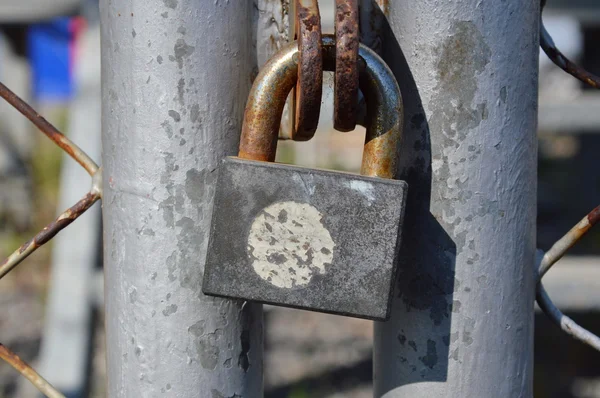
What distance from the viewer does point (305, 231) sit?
483 mm

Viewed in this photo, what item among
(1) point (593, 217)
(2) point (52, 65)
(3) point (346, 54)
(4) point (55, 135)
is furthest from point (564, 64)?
(2) point (52, 65)

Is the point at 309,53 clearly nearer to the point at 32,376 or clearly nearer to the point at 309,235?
the point at 309,235

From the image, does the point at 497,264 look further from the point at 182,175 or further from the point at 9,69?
the point at 9,69

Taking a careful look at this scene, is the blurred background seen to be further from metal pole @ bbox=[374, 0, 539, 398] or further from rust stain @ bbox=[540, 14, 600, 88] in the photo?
rust stain @ bbox=[540, 14, 600, 88]

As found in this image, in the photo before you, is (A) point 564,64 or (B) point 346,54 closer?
(B) point 346,54

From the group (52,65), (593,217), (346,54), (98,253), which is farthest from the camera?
(52,65)

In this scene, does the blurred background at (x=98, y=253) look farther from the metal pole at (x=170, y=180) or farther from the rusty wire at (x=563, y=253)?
the rusty wire at (x=563, y=253)

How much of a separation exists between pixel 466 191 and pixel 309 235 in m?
0.13

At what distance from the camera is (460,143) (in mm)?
518

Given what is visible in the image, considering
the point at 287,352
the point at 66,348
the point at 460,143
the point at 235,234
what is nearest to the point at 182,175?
the point at 235,234

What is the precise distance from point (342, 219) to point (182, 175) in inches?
4.9

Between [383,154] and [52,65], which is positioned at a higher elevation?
[52,65]

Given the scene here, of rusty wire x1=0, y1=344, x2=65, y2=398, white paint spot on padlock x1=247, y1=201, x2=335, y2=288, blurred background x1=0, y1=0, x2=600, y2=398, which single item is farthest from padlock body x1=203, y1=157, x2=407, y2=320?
rusty wire x1=0, y1=344, x2=65, y2=398

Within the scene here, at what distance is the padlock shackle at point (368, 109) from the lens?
485mm
